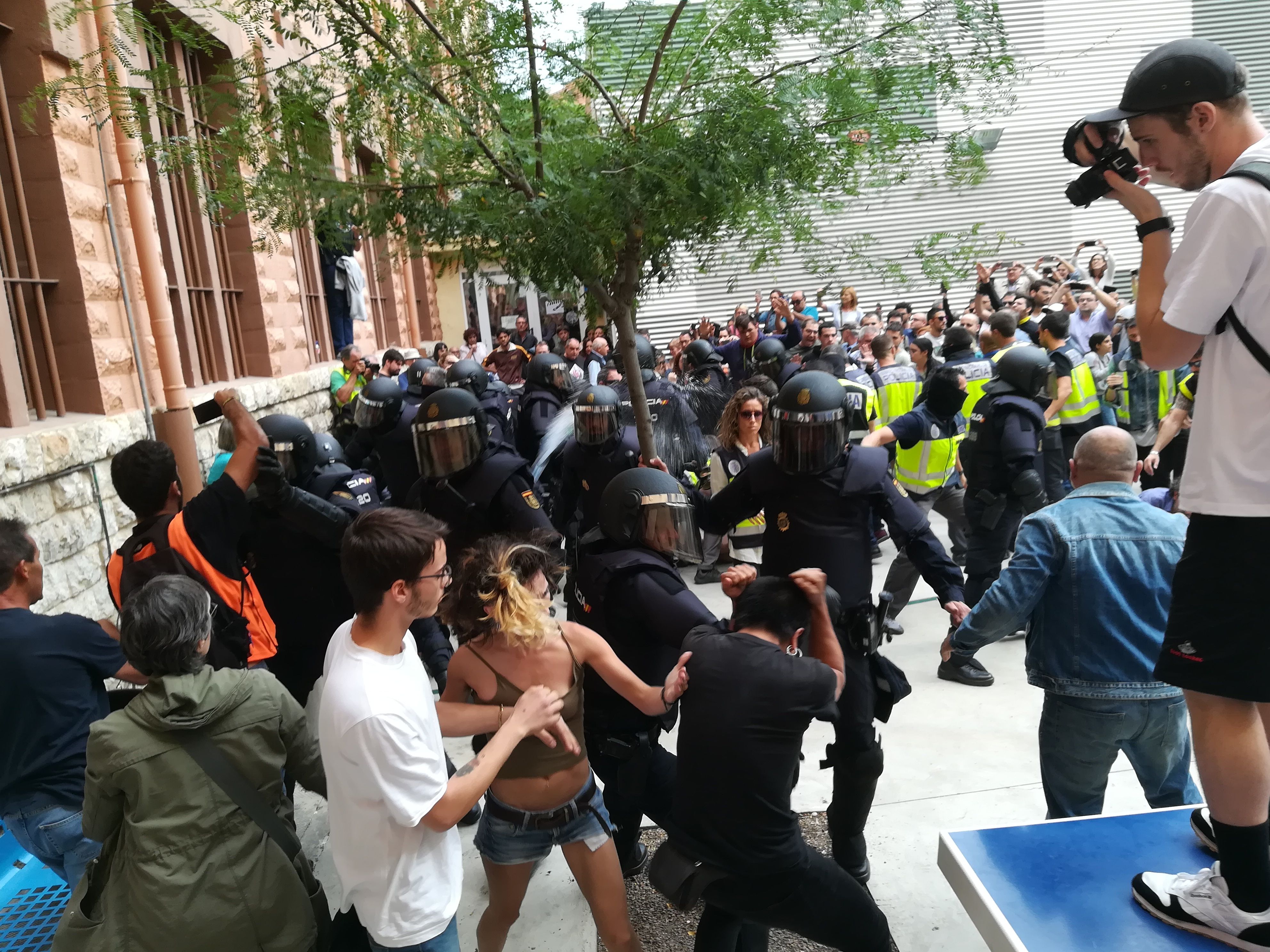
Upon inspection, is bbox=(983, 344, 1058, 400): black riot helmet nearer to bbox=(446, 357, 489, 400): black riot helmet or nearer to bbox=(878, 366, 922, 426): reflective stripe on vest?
bbox=(878, 366, 922, 426): reflective stripe on vest

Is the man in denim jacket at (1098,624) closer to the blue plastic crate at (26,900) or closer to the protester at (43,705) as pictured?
the protester at (43,705)

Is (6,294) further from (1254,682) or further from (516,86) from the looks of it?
(1254,682)

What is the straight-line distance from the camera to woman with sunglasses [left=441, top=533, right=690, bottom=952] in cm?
281

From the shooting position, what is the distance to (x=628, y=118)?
3445mm

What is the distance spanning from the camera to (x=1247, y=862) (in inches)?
77.8

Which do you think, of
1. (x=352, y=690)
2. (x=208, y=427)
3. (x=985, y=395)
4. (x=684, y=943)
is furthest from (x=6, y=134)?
(x=985, y=395)

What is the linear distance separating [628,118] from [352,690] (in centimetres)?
236

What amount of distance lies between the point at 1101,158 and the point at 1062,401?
6088mm

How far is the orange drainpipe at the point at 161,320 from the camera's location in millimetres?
6090

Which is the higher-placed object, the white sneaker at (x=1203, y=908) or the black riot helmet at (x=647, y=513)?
the black riot helmet at (x=647, y=513)

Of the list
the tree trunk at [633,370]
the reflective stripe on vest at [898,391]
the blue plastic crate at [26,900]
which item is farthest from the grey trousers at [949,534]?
the blue plastic crate at [26,900]

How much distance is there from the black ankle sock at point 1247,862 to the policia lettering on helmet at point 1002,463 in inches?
148

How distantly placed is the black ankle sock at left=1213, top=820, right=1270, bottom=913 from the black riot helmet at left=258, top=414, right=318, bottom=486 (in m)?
4.16

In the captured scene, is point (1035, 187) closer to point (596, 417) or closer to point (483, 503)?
point (596, 417)
